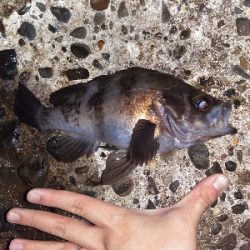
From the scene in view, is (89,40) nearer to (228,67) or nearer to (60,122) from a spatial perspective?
(60,122)

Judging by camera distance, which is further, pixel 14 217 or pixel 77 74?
pixel 77 74

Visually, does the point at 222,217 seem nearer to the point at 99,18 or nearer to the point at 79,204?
the point at 79,204

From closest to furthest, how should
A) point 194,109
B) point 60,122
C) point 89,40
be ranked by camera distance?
point 194,109 < point 60,122 < point 89,40

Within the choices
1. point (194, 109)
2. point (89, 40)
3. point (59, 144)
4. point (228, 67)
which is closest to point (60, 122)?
point (59, 144)

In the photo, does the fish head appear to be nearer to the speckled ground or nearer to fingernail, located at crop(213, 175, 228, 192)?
fingernail, located at crop(213, 175, 228, 192)

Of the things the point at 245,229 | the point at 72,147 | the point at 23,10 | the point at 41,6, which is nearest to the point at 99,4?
the point at 41,6

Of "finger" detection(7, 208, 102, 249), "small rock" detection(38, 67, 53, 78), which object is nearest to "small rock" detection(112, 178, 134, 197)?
"finger" detection(7, 208, 102, 249)
